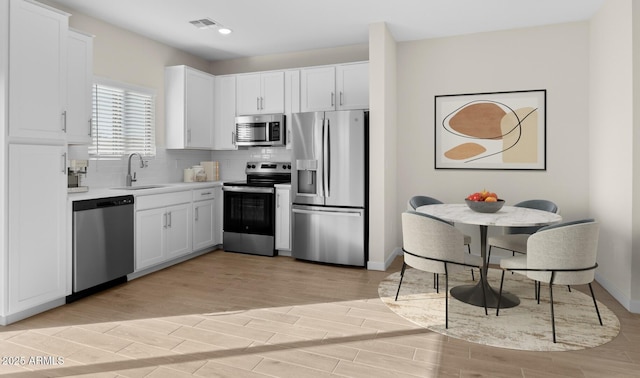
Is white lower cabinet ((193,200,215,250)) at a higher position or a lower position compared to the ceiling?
lower

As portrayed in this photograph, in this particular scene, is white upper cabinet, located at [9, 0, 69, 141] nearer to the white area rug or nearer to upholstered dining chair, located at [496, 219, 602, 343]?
the white area rug

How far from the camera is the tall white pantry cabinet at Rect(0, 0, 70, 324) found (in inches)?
114

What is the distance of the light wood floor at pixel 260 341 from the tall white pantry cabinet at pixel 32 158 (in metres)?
0.30

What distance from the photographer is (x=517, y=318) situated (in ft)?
10.1

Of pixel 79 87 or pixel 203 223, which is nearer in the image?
pixel 79 87

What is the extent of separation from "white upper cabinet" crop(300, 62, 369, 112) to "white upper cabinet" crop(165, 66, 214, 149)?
1.41m

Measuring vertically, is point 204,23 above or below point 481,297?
above

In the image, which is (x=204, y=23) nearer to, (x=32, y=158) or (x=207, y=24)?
(x=207, y=24)

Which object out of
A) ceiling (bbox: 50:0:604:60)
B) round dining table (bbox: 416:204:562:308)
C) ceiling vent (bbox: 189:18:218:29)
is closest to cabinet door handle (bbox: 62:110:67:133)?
ceiling (bbox: 50:0:604:60)

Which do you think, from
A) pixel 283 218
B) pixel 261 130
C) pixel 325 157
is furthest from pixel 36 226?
pixel 261 130

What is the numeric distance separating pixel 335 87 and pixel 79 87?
2782 mm

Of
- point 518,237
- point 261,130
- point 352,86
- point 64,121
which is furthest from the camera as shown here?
point 261,130

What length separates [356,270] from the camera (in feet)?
14.7

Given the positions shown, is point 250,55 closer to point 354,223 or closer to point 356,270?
point 354,223
